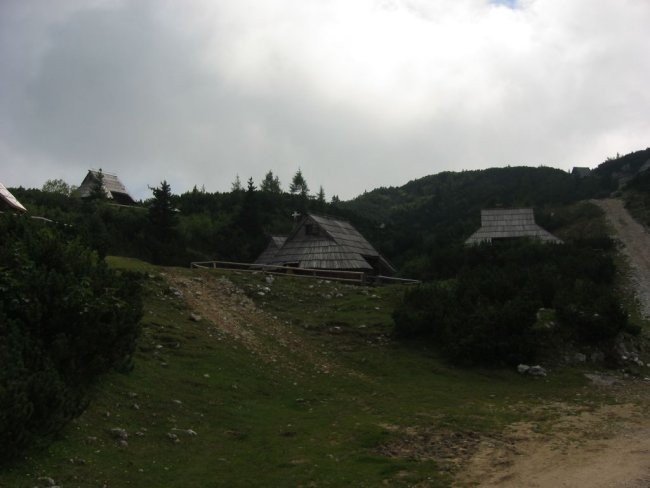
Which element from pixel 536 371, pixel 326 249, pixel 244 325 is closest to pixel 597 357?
pixel 536 371

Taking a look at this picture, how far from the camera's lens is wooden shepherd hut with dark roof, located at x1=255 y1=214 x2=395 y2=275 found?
109 feet

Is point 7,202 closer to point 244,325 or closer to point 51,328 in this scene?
point 244,325

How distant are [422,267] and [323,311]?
64.1 feet

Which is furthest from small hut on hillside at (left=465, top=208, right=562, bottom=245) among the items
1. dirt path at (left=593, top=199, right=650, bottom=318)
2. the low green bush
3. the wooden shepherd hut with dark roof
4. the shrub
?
the shrub

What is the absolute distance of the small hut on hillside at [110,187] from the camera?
61.0 meters

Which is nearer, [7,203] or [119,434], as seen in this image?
[119,434]

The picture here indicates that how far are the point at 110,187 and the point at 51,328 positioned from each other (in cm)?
5454

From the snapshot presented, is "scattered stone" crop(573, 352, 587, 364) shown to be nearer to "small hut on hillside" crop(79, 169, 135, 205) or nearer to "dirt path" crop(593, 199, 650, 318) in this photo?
"dirt path" crop(593, 199, 650, 318)

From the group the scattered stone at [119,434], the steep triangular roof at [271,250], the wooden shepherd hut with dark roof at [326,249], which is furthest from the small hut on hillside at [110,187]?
the scattered stone at [119,434]

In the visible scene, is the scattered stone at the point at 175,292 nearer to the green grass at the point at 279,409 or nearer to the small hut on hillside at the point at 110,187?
the green grass at the point at 279,409

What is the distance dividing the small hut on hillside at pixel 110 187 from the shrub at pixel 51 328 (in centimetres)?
4930

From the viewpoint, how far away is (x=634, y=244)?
49.4 meters

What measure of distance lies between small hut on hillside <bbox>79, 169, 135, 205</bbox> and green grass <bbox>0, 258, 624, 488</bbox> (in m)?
42.7

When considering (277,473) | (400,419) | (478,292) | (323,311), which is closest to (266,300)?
(323,311)
